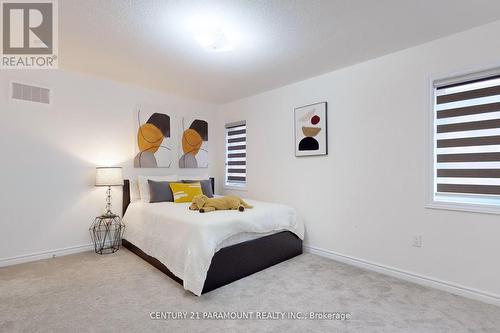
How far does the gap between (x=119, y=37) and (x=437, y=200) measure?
3391 millimetres

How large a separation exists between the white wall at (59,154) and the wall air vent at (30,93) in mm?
60

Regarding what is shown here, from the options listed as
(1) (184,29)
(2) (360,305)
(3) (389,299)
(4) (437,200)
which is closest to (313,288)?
(2) (360,305)

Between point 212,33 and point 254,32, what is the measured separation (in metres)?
0.38

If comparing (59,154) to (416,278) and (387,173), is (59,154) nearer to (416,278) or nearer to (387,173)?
(387,173)

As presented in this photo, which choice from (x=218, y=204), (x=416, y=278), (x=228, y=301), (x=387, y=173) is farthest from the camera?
(x=218, y=204)

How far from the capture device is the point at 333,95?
128 inches

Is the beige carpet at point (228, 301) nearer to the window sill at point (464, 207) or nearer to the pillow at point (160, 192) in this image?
the window sill at point (464, 207)

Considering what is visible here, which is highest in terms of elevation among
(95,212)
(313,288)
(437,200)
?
(437,200)

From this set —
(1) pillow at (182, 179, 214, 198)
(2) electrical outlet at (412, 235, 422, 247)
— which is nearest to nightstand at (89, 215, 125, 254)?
(1) pillow at (182, 179, 214, 198)

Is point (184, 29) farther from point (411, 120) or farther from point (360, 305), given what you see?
point (360, 305)

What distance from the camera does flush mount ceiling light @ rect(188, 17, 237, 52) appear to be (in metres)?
2.16

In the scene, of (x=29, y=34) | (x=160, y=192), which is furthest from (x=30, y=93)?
(x=160, y=192)

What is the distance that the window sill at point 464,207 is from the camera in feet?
7.03

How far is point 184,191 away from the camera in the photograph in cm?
365
